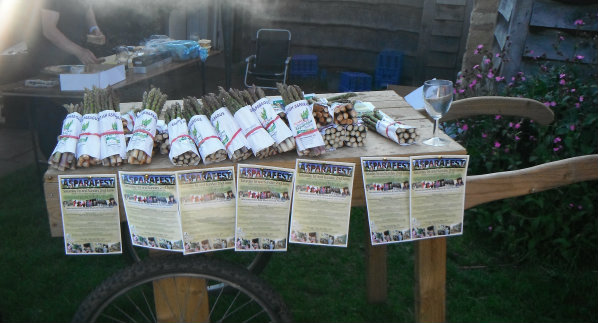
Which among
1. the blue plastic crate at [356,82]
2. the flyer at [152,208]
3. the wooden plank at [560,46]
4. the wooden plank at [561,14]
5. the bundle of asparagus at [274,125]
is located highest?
the wooden plank at [561,14]

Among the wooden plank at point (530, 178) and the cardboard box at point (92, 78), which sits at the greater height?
the wooden plank at point (530, 178)

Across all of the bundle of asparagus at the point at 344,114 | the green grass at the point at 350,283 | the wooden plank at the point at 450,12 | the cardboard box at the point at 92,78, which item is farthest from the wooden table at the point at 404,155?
the wooden plank at the point at 450,12

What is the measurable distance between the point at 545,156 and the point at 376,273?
Answer: 1.47 meters

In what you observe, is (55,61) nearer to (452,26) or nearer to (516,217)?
(516,217)

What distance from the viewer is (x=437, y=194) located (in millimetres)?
2062

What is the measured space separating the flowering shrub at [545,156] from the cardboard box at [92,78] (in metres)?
2.96

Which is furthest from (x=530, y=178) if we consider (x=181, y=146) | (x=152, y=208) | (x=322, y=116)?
(x=152, y=208)

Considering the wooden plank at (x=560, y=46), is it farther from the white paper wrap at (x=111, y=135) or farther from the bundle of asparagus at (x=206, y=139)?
the white paper wrap at (x=111, y=135)

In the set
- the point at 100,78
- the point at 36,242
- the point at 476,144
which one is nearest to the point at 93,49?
the point at 100,78

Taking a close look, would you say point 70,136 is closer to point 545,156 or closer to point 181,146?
point 181,146

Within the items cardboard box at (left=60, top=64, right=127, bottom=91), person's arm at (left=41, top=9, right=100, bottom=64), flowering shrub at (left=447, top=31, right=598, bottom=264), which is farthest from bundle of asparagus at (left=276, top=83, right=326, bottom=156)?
person's arm at (left=41, top=9, right=100, bottom=64)

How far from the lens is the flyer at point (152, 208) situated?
1.87 metres

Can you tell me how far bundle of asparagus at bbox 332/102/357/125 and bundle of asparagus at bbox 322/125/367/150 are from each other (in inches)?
1.2

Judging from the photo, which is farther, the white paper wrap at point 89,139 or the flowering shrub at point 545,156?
the flowering shrub at point 545,156
